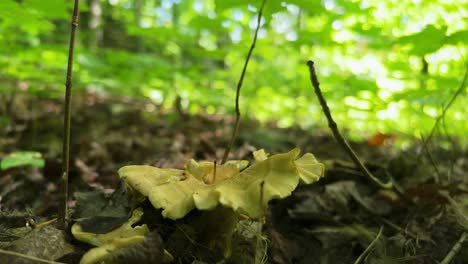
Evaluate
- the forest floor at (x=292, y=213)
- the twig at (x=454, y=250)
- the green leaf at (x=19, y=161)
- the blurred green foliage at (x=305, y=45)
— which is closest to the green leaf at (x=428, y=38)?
the blurred green foliage at (x=305, y=45)

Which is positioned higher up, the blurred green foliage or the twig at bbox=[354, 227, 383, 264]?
the blurred green foliage

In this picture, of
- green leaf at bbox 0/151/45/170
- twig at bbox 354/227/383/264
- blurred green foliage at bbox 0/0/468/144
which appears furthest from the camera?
blurred green foliage at bbox 0/0/468/144

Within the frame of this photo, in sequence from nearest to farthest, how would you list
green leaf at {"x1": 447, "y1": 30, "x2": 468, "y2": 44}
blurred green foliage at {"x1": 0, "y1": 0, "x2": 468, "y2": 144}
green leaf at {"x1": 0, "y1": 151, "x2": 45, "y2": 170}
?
green leaf at {"x1": 447, "y1": 30, "x2": 468, "y2": 44} < green leaf at {"x1": 0, "y1": 151, "x2": 45, "y2": 170} < blurred green foliage at {"x1": 0, "y1": 0, "x2": 468, "y2": 144}

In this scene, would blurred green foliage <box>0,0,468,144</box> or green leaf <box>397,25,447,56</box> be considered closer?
green leaf <box>397,25,447,56</box>

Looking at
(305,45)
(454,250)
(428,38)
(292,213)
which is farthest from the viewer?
(305,45)

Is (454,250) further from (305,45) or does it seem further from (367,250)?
(305,45)

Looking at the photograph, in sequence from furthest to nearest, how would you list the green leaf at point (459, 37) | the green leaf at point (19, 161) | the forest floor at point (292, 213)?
the green leaf at point (19, 161)
the green leaf at point (459, 37)
the forest floor at point (292, 213)

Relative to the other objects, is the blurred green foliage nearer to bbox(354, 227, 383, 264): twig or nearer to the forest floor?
the forest floor

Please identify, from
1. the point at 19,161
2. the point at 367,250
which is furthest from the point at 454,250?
the point at 19,161

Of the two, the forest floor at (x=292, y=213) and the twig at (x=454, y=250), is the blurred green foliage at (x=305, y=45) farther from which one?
the twig at (x=454, y=250)

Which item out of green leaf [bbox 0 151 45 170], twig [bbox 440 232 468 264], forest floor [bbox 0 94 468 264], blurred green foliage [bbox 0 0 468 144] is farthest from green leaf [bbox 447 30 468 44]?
green leaf [bbox 0 151 45 170]
